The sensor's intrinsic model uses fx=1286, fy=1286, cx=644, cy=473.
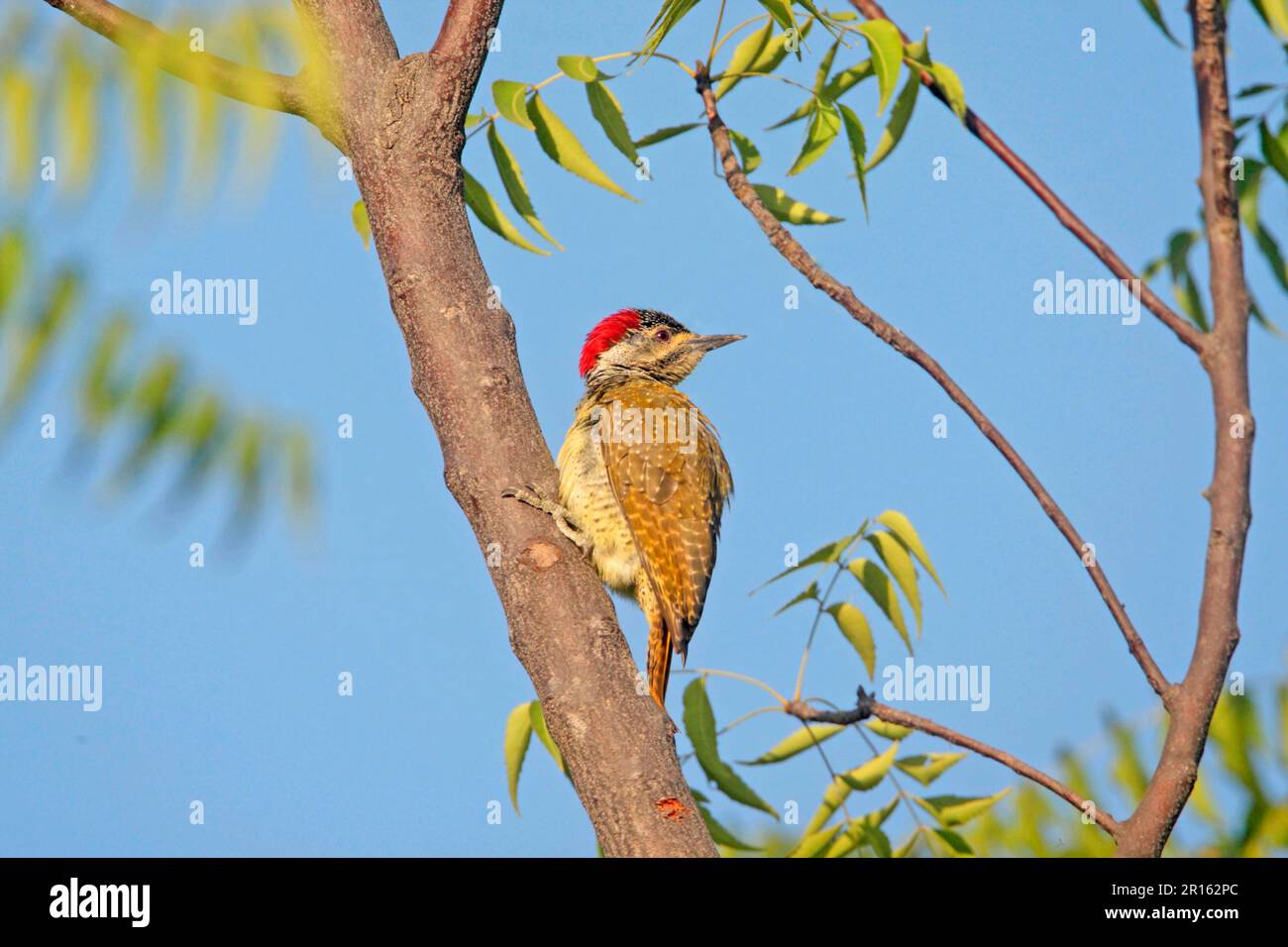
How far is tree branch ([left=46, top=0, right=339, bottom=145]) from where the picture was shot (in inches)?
131

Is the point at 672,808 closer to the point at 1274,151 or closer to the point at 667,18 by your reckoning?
the point at 667,18

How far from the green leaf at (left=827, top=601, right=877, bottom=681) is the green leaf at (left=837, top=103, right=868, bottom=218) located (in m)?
1.25

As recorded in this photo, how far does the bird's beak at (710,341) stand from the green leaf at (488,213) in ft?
8.10

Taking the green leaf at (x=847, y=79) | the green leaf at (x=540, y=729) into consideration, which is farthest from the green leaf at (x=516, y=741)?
the green leaf at (x=847, y=79)

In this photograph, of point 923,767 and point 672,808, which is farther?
point 923,767

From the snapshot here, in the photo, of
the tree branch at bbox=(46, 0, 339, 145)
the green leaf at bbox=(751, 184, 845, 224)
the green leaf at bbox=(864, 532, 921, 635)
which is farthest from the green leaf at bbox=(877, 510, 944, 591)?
the tree branch at bbox=(46, 0, 339, 145)

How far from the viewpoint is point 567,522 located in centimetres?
365

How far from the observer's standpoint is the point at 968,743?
3.20 m

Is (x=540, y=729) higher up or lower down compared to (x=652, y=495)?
lower down

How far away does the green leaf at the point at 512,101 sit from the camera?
358 cm

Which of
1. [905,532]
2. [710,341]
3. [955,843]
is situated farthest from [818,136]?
[710,341]

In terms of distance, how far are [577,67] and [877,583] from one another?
189 cm

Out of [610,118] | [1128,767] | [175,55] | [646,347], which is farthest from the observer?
[646,347]
